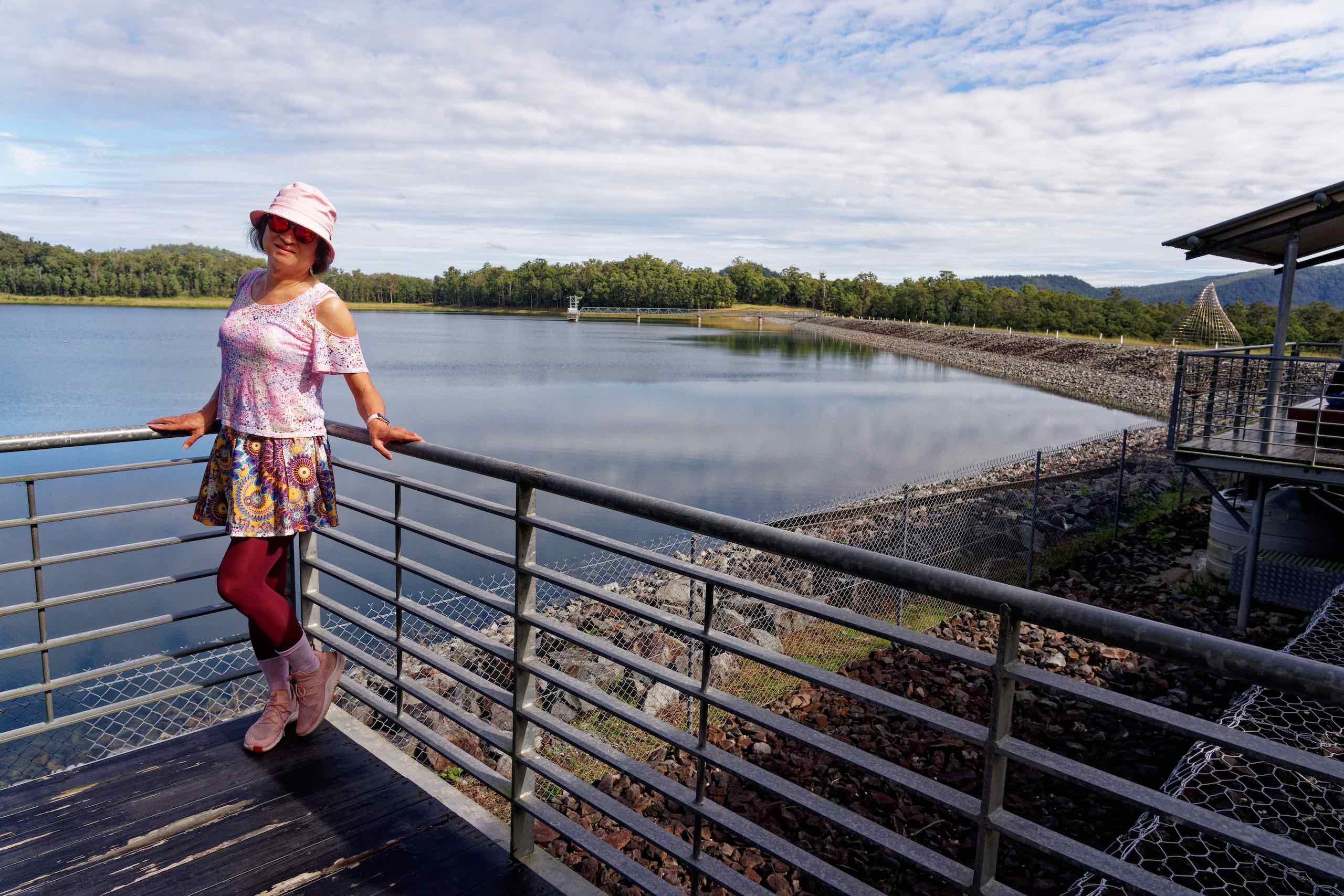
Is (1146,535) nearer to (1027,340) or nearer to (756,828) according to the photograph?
(756,828)

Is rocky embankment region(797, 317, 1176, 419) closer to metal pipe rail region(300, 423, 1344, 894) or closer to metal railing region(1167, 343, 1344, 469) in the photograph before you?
metal railing region(1167, 343, 1344, 469)

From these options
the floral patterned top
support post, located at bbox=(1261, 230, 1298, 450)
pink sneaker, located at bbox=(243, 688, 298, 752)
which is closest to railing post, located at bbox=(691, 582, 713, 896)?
the floral patterned top

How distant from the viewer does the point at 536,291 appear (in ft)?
493

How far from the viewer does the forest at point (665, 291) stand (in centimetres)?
6025

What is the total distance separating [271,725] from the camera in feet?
10.6

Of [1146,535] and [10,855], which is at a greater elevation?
[10,855]

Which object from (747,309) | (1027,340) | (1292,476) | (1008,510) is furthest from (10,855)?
(747,309)

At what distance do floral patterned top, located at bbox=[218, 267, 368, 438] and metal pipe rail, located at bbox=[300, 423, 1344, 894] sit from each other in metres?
0.28

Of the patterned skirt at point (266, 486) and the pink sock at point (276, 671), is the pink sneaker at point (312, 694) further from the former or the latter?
the patterned skirt at point (266, 486)

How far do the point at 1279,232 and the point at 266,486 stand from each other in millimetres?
10524

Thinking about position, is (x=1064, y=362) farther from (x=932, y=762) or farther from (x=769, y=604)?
(x=769, y=604)

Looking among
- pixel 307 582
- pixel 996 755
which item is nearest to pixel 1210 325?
pixel 307 582

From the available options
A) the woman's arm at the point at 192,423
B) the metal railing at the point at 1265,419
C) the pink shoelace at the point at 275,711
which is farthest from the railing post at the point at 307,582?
the metal railing at the point at 1265,419

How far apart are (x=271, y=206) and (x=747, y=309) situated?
139676 mm
